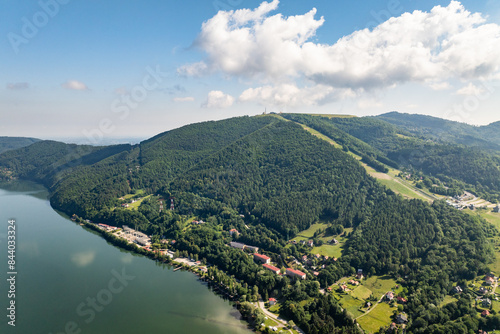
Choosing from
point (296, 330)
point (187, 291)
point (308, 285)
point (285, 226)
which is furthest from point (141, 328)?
point (285, 226)

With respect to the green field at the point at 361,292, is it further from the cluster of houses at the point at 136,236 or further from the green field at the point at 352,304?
the cluster of houses at the point at 136,236

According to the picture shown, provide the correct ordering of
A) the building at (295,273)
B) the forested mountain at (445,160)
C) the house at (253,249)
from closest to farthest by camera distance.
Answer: the building at (295,273)
the house at (253,249)
the forested mountain at (445,160)

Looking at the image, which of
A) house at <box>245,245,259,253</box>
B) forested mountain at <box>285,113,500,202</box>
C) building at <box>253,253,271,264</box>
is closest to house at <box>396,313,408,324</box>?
building at <box>253,253,271,264</box>

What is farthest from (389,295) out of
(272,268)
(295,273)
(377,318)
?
(272,268)

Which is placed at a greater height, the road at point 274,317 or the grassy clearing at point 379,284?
the road at point 274,317

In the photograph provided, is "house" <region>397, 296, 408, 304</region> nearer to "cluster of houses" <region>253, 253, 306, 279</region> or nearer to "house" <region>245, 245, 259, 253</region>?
"cluster of houses" <region>253, 253, 306, 279</region>

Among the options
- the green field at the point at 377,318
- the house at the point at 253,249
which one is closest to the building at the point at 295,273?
the green field at the point at 377,318

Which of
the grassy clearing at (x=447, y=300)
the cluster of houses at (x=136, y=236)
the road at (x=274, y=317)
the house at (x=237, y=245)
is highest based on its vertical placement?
the cluster of houses at (x=136, y=236)

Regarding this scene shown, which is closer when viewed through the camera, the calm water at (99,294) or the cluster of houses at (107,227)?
the calm water at (99,294)

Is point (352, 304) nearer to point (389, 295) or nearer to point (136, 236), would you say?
point (389, 295)
